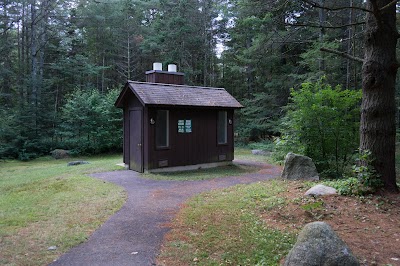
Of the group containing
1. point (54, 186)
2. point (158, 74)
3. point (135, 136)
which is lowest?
point (54, 186)

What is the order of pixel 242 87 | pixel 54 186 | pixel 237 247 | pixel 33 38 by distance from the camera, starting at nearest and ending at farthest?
1. pixel 237 247
2. pixel 54 186
3. pixel 33 38
4. pixel 242 87

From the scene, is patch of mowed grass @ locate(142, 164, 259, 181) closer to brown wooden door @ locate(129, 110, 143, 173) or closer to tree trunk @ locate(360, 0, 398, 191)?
brown wooden door @ locate(129, 110, 143, 173)

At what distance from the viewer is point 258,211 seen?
17.5 feet

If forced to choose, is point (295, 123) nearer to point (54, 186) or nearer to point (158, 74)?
point (158, 74)

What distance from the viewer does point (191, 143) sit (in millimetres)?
11133

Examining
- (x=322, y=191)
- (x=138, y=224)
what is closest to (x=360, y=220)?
(x=322, y=191)

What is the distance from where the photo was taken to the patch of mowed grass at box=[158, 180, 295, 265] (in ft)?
11.6

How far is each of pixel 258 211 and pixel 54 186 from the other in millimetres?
5927

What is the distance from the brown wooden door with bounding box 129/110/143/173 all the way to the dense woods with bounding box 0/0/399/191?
770 cm

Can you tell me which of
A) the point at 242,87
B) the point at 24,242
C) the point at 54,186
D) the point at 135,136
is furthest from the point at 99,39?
the point at 24,242

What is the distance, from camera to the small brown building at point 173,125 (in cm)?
1021

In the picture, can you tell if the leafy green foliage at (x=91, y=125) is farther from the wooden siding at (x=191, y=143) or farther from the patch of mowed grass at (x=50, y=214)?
the patch of mowed grass at (x=50, y=214)

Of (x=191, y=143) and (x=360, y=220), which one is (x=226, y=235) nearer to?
(x=360, y=220)

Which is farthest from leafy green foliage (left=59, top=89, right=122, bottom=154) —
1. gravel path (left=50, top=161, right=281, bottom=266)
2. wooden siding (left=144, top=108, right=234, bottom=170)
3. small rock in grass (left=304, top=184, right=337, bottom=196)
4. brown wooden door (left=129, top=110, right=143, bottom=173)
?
small rock in grass (left=304, top=184, right=337, bottom=196)
